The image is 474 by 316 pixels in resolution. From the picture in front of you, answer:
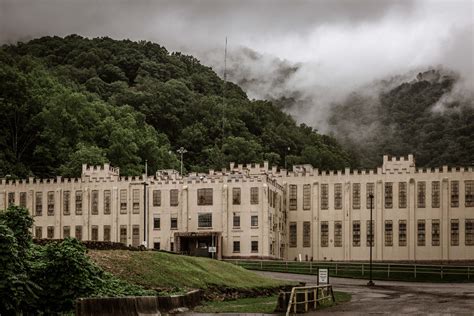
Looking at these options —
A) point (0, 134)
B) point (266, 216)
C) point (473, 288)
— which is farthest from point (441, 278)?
point (0, 134)

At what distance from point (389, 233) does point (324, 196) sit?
28.8 feet

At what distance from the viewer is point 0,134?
170625 mm

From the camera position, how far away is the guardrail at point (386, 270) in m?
92.6

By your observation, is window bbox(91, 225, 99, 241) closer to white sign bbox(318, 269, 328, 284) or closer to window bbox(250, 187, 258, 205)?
window bbox(250, 187, 258, 205)

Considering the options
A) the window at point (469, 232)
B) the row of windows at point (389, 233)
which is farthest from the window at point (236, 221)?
the window at point (469, 232)

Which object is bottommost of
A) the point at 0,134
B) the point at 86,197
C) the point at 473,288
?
the point at 473,288

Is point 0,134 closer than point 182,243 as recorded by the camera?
No

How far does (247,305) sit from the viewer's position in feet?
187

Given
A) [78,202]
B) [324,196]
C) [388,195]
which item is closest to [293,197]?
[324,196]

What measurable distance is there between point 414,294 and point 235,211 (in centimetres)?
5582

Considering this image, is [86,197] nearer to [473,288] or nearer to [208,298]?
[473,288]

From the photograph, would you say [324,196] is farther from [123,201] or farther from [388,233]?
[123,201]

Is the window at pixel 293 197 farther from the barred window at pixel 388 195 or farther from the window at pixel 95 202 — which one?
the window at pixel 95 202

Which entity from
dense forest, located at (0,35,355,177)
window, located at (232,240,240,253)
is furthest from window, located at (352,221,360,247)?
dense forest, located at (0,35,355,177)
